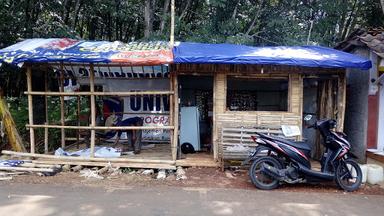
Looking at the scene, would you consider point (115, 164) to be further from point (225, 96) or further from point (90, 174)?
point (225, 96)

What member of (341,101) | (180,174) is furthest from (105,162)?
(341,101)

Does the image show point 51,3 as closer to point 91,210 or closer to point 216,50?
point 216,50

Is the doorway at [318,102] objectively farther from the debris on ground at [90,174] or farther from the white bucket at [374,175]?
the debris on ground at [90,174]

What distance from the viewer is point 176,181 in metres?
7.07

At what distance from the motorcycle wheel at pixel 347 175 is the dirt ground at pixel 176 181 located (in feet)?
0.43

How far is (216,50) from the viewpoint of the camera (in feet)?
26.7

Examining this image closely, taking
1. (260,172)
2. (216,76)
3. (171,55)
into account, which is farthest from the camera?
(216,76)

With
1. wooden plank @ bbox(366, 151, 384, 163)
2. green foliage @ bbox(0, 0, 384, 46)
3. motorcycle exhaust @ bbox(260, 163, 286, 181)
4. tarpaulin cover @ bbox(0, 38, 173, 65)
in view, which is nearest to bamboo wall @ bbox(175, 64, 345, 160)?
tarpaulin cover @ bbox(0, 38, 173, 65)

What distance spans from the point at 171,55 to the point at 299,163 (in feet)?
10.9

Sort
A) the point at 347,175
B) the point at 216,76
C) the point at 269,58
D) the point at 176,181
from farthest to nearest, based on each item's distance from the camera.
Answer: the point at 216,76
the point at 269,58
the point at 176,181
the point at 347,175

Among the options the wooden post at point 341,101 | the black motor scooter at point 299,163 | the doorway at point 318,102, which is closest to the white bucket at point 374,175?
the black motor scooter at point 299,163

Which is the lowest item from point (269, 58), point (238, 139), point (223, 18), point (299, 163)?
point (299, 163)

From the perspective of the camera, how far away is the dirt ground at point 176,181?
6711mm

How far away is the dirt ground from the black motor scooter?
228 mm
